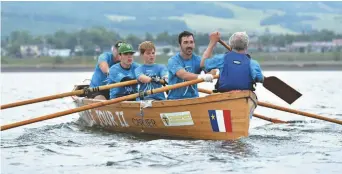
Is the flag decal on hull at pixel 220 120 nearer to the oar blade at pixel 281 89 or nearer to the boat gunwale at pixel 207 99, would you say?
the boat gunwale at pixel 207 99

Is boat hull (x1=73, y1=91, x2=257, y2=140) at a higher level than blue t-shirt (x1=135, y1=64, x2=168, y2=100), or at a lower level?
lower

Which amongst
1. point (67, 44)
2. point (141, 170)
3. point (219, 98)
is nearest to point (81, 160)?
point (141, 170)

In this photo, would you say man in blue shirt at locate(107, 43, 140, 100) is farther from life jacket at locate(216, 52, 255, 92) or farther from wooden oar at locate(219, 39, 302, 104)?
life jacket at locate(216, 52, 255, 92)

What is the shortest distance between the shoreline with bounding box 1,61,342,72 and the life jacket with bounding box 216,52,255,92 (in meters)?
67.3

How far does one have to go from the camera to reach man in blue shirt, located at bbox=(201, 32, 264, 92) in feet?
47.0

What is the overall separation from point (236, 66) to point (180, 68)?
1.50m

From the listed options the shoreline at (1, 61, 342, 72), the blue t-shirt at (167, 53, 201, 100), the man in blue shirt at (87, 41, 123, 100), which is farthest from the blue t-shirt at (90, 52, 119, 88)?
the shoreline at (1, 61, 342, 72)

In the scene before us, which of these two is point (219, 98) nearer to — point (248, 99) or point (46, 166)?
point (248, 99)

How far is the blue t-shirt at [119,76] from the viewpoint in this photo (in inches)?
695

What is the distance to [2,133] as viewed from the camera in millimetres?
18125

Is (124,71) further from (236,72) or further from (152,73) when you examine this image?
(236,72)

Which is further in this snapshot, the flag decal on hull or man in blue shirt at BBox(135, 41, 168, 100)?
man in blue shirt at BBox(135, 41, 168, 100)

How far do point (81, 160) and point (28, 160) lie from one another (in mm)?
975

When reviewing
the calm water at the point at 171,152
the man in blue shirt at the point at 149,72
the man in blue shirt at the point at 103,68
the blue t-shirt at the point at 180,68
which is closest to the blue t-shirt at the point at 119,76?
the man in blue shirt at the point at 149,72
